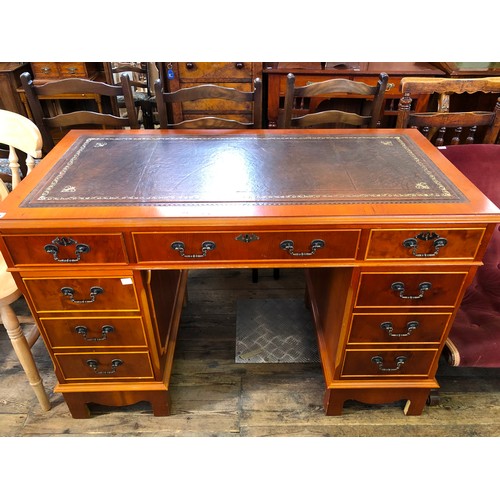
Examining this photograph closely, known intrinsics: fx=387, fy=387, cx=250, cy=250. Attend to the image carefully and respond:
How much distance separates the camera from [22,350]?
1.45 meters

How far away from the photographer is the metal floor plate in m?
1.83

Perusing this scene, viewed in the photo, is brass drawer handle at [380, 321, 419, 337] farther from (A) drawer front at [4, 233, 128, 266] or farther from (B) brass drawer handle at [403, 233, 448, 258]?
(A) drawer front at [4, 233, 128, 266]

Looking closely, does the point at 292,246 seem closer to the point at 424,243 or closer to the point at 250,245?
the point at 250,245

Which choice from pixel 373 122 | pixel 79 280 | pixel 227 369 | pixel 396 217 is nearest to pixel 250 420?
pixel 227 369

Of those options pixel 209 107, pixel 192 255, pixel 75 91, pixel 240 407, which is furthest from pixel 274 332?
pixel 209 107

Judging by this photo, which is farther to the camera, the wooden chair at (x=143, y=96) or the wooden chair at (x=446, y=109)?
the wooden chair at (x=143, y=96)

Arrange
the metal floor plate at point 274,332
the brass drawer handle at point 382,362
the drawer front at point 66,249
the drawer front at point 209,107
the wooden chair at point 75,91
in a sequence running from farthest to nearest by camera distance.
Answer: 1. the drawer front at point 209,107
2. the metal floor plate at point 274,332
3. the wooden chair at point 75,91
4. the brass drawer handle at point 382,362
5. the drawer front at point 66,249

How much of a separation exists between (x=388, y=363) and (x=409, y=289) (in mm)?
346

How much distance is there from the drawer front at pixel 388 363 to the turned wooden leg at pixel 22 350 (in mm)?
1186

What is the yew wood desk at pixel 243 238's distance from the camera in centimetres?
108

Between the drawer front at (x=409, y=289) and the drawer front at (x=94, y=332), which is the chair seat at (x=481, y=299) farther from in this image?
the drawer front at (x=94, y=332)

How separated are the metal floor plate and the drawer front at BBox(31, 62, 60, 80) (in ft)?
8.16

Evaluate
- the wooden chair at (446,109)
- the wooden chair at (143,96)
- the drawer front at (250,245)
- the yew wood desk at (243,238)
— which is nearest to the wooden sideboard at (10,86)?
the wooden chair at (143,96)

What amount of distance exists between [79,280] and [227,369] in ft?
2.84
